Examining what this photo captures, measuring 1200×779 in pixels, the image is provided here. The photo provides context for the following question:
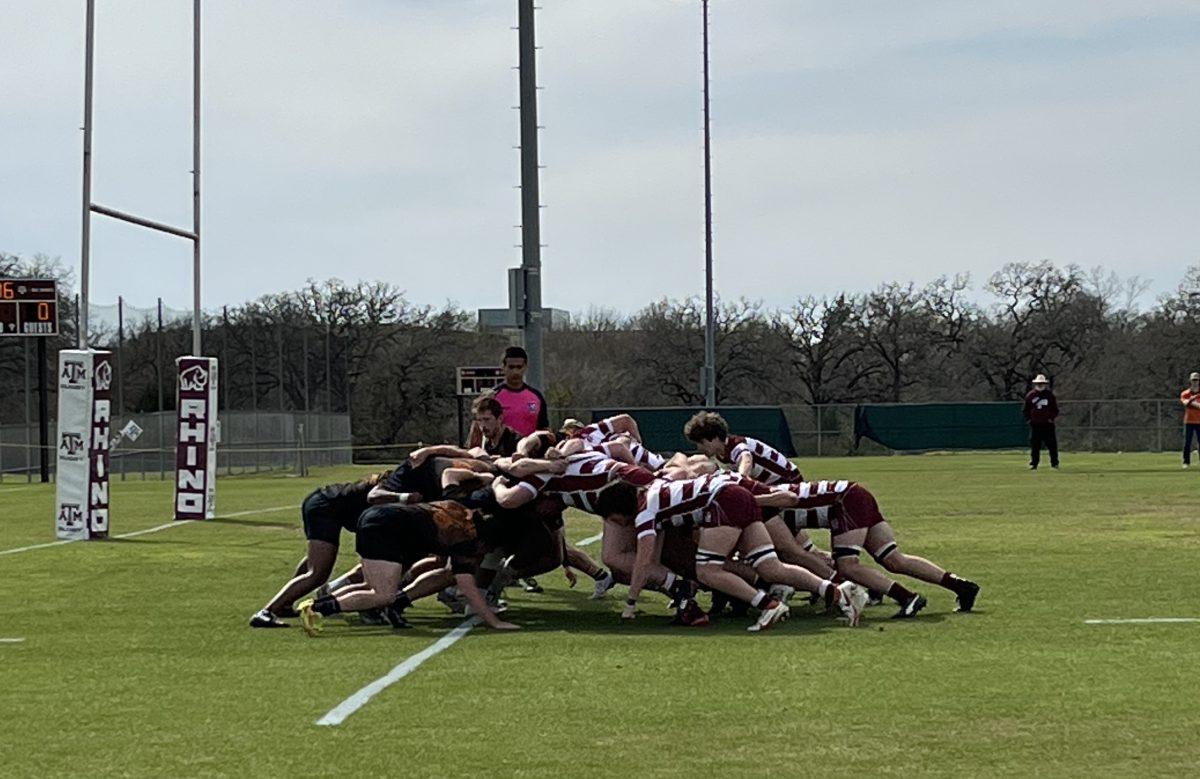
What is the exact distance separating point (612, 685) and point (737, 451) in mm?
4255

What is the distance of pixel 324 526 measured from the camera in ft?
39.5

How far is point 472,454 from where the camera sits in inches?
493

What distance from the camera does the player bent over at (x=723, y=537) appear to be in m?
11.1

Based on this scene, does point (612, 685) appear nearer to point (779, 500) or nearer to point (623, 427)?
point (779, 500)

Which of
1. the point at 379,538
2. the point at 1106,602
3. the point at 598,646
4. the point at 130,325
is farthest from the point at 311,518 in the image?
the point at 130,325

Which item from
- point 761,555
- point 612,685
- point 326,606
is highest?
point 761,555

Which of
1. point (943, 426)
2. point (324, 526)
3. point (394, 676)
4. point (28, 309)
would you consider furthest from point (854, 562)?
point (943, 426)

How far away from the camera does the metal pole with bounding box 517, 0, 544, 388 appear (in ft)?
70.2

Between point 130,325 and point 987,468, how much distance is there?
23.9 m

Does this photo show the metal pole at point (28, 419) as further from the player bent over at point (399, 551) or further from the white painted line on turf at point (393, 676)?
the white painted line on turf at point (393, 676)

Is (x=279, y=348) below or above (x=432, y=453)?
above

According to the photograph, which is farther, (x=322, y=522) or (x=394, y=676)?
(x=322, y=522)

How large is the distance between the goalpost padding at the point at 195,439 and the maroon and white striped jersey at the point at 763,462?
11635 mm

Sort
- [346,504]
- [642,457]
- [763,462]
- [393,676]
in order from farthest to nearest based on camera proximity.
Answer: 1. [642,457]
2. [763,462]
3. [346,504]
4. [393,676]
